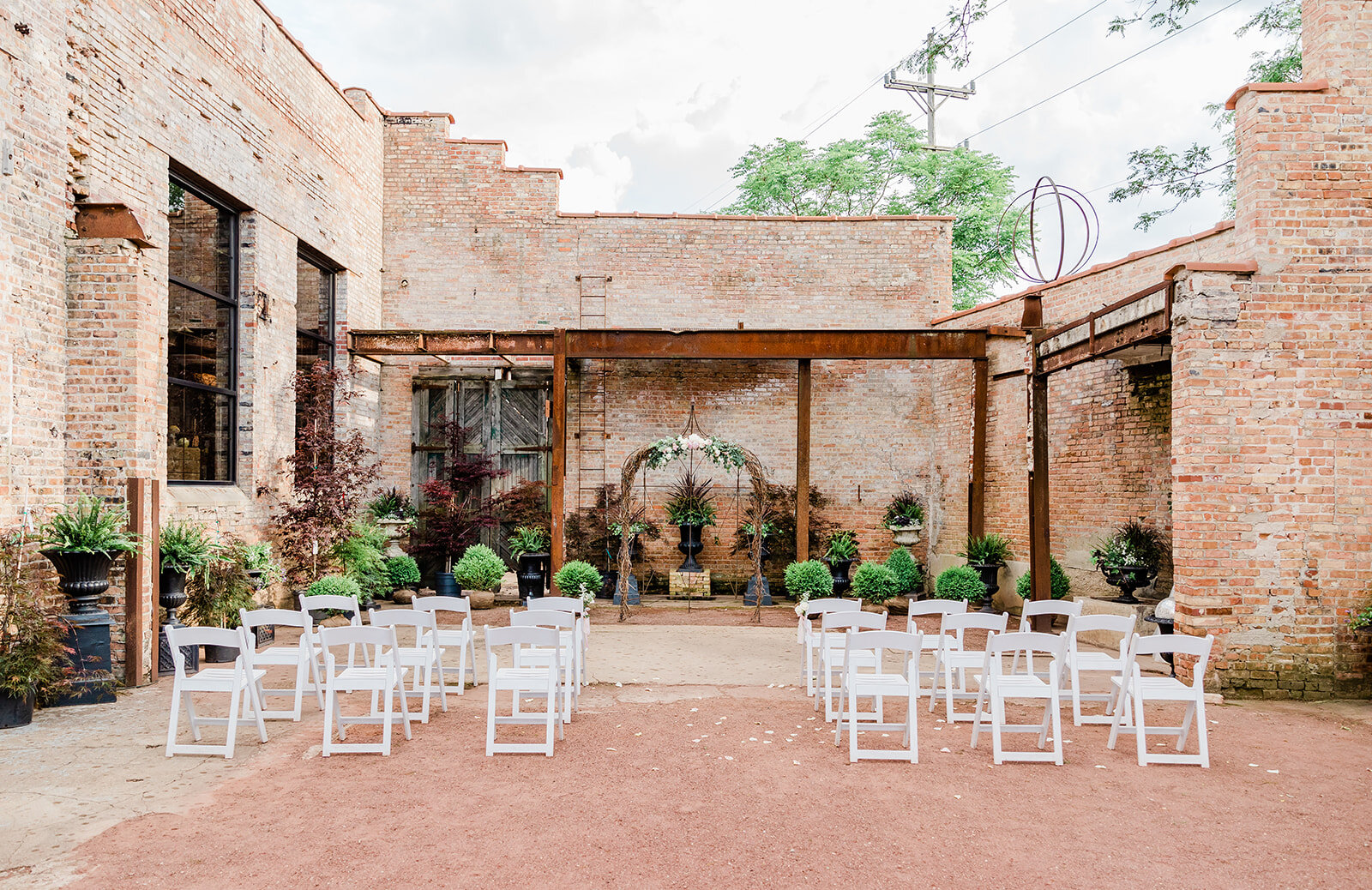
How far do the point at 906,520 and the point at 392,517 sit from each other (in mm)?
7752

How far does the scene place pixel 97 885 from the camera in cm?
339

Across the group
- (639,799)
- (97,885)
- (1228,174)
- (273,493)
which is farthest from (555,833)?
(1228,174)

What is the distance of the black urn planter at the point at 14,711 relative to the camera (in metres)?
5.56

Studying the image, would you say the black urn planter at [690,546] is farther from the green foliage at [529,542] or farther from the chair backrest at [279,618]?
the chair backrest at [279,618]

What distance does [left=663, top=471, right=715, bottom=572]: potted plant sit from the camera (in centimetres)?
1341

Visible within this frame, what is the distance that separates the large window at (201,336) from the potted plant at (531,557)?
4082 mm

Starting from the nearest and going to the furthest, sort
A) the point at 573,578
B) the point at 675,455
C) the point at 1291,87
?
the point at 1291,87, the point at 573,578, the point at 675,455

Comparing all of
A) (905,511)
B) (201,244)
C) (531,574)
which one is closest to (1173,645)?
(905,511)

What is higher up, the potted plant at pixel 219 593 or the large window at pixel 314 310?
the large window at pixel 314 310

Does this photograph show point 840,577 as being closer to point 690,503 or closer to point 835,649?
point 690,503

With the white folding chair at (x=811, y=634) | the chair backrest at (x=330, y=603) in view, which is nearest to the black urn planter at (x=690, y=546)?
the white folding chair at (x=811, y=634)

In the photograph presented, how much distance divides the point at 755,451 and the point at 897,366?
2.70 m

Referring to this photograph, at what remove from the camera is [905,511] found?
1344 centimetres

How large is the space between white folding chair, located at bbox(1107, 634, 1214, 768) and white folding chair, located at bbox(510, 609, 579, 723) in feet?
11.4
